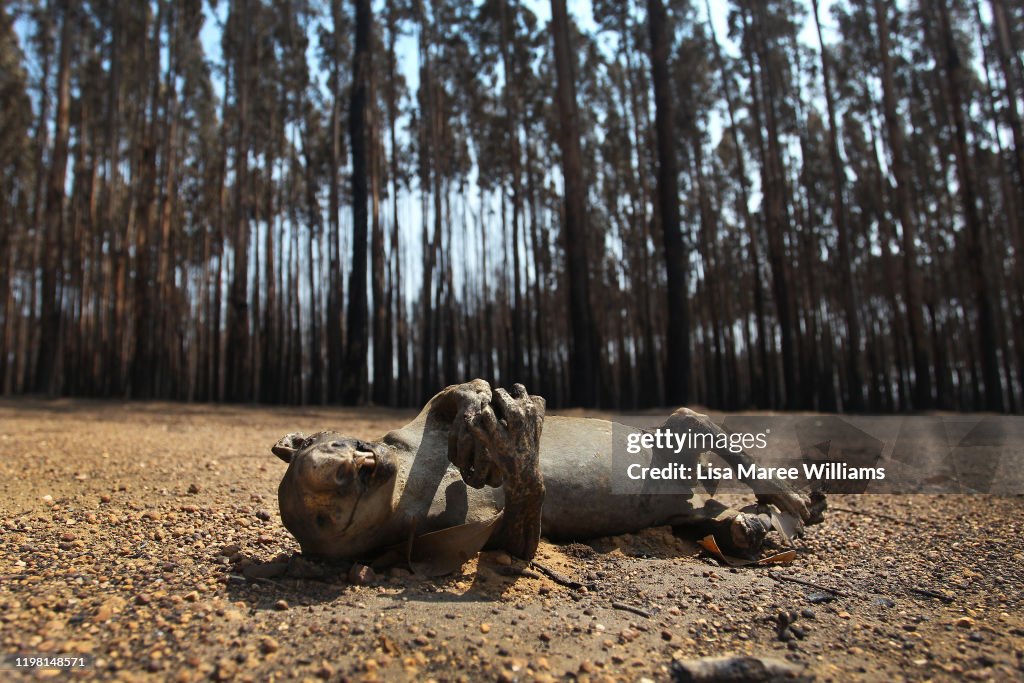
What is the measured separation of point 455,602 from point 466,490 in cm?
65

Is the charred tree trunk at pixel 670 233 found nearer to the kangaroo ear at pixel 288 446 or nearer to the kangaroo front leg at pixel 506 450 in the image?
the kangaroo front leg at pixel 506 450

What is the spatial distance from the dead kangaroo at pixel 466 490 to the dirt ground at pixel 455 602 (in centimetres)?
16

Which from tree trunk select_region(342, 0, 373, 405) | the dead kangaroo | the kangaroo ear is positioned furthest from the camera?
tree trunk select_region(342, 0, 373, 405)

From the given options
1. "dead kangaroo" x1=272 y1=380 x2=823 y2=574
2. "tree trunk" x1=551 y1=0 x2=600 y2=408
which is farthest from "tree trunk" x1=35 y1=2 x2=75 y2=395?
"dead kangaroo" x1=272 y1=380 x2=823 y2=574

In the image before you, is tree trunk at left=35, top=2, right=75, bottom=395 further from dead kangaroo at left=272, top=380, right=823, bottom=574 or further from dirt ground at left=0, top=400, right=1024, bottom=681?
dead kangaroo at left=272, top=380, right=823, bottom=574

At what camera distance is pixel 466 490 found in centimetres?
311

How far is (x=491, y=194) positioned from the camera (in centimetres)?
2080

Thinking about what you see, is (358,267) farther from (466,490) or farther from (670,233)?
(466,490)

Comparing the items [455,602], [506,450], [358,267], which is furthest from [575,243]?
[455,602]

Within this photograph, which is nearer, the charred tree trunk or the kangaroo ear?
the kangaroo ear

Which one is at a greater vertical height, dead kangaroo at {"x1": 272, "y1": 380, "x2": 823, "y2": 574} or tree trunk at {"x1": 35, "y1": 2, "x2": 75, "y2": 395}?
tree trunk at {"x1": 35, "y1": 2, "x2": 75, "y2": 395}

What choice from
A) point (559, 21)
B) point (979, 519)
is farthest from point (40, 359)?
point (979, 519)

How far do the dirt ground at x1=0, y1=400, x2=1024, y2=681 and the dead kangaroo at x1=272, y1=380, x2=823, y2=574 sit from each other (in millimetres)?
164

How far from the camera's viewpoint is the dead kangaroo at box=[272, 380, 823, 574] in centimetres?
Result: 258
